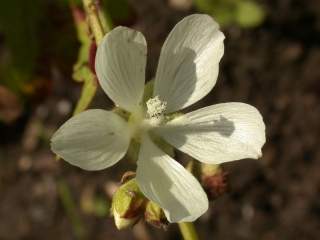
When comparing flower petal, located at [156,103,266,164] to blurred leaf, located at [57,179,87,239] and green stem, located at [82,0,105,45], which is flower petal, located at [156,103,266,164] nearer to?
green stem, located at [82,0,105,45]

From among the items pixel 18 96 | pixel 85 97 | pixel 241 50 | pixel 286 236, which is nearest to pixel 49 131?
pixel 18 96

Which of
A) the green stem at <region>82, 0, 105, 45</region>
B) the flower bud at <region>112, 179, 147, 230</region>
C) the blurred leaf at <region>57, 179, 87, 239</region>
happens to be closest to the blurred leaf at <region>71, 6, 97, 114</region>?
the green stem at <region>82, 0, 105, 45</region>

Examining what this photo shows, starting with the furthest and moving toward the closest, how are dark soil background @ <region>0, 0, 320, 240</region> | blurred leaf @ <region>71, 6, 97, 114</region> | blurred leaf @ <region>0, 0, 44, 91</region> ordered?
1. dark soil background @ <region>0, 0, 320, 240</region>
2. blurred leaf @ <region>0, 0, 44, 91</region>
3. blurred leaf @ <region>71, 6, 97, 114</region>

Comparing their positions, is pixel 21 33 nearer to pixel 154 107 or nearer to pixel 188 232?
pixel 154 107

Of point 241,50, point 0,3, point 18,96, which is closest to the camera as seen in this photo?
point 0,3

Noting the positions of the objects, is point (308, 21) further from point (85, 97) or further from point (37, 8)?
point (85, 97)

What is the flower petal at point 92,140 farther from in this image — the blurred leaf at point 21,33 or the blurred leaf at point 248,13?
the blurred leaf at point 248,13

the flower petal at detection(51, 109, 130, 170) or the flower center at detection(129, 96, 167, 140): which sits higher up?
the flower petal at detection(51, 109, 130, 170)
